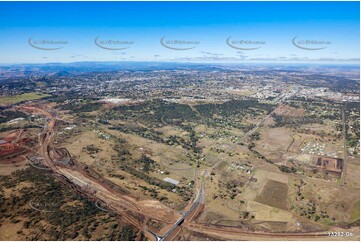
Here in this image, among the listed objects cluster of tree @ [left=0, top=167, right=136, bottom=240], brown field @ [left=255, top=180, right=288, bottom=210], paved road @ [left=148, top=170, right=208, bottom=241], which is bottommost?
brown field @ [left=255, top=180, right=288, bottom=210]

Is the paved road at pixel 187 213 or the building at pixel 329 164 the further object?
the building at pixel 329 164

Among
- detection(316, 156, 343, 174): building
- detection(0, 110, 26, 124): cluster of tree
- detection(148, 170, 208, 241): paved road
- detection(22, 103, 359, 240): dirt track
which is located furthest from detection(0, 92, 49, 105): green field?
detection(316, 156, 343, 174): building

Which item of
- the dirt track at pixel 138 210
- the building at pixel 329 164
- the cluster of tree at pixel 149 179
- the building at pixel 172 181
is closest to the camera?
the dirt track at pixel 138 210

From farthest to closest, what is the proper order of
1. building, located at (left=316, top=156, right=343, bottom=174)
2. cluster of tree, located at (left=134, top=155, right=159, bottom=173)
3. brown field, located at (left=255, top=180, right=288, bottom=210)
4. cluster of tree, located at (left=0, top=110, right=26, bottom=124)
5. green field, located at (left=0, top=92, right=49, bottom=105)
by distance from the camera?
green field, located at (left=0, top=92, right=49, bottom=105)
cluster of tree, located at (left=0, top=110, right=26, bottom=124)
cluster of tree, located at (left=134, top=155, right=159, bottom=173)
building, located at (left=316, top=156, right=343, bottom=174)
brown field, located at (left=255, top=180, right=288, bottom=210)

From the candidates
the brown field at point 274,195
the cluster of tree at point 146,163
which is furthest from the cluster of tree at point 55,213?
the brown field at point 274,195

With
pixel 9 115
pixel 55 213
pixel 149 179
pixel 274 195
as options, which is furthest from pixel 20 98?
pixel 274 195

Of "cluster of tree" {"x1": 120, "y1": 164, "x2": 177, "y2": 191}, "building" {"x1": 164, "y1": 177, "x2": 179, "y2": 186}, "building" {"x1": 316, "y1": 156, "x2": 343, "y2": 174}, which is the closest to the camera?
"cluster of tree" {"x1": 120, "y1": 164, "x2": 177, "y2": 191}

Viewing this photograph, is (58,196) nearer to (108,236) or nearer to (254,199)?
(108,236)

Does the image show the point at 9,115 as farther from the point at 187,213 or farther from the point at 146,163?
the point at 187,213

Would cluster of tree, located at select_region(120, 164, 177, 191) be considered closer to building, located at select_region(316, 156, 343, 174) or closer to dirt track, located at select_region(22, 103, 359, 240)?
dirt track, located at select_region(22, 103, 359, 240)

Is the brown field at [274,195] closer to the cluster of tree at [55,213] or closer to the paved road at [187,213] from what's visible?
the paved road at [187,213]

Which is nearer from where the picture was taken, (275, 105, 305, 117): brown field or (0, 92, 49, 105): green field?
(275, 105, 305, 117): brown field
